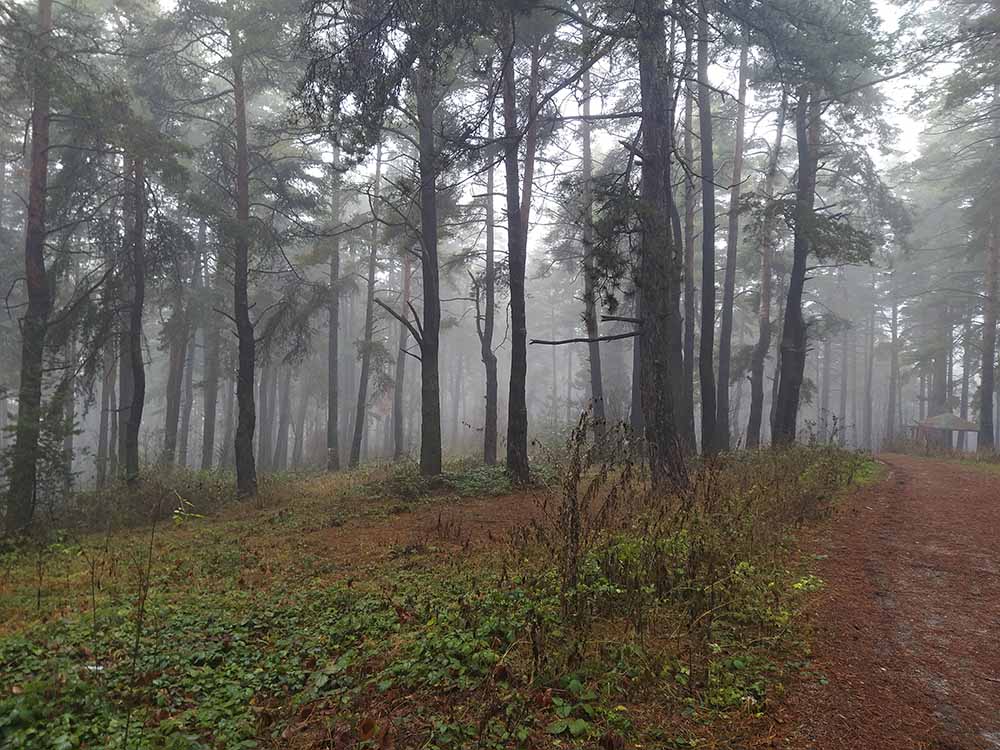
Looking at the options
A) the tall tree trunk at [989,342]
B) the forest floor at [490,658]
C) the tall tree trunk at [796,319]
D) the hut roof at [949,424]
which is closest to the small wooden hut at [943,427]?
the hut roof at [949,424]

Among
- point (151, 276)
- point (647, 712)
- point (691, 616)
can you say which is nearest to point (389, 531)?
point (691, 616)

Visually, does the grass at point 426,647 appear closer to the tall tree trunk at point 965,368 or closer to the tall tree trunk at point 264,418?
the tall tree trunk at point 264,418

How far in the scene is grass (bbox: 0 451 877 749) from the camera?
3062mm

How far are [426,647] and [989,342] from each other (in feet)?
81.1

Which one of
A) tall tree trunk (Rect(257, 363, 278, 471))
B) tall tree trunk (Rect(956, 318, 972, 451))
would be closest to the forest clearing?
tall tree trunk (Rect(257, 363, 278, 471))

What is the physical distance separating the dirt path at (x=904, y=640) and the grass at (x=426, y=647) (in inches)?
10.3

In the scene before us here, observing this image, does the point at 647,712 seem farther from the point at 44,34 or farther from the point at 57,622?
the point at 44,34

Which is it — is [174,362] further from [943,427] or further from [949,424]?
[949,424]

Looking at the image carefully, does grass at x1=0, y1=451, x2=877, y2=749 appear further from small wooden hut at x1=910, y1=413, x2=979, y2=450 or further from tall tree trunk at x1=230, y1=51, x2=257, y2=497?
small wooden hut at x1=910, y1=413, x2=979, y2=450

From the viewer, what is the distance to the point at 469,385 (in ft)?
195

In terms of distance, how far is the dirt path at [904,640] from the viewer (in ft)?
9.46

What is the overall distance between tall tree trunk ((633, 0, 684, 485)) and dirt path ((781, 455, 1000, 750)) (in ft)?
7.75

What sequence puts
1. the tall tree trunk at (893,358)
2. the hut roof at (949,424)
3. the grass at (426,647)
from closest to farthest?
the grass at (426,647) → the hut roof at (949,424) → the tall tree trunk at (893,358)

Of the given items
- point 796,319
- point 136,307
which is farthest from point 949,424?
point 136,307
